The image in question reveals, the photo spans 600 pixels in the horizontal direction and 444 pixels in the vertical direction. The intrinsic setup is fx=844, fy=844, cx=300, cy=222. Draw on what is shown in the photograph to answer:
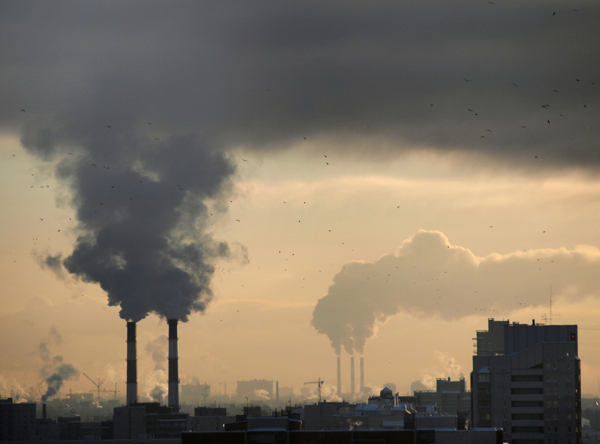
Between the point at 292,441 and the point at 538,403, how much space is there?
5046cm

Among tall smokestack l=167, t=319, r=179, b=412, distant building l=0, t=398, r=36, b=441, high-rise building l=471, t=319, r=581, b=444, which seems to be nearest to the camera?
high-rise building l=471, t=319, r=581, b=444

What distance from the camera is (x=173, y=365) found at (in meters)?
158

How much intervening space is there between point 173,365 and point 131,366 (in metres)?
12.5

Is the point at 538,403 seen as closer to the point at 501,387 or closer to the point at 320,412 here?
the point at 501,387

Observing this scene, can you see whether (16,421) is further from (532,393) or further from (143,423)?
(532,393)

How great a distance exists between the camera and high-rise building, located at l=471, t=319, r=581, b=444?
98.6 m

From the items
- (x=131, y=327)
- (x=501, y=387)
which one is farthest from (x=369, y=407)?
(x=131, y=327)

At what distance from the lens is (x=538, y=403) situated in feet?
332

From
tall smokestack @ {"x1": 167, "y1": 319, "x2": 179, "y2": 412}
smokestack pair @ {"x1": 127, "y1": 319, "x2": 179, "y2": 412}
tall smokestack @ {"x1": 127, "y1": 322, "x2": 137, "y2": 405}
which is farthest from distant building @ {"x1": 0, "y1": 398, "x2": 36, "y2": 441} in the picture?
tall smokestack @ {"x1": 167, "y1": 319, "x2": 179, "y2": 412}

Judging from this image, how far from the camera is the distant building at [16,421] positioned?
171 m

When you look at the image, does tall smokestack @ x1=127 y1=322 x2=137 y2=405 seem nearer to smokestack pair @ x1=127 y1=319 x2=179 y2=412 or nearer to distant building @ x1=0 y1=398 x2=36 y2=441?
smokestack pair @ x1=127 y1=319 x2=179 y2=412

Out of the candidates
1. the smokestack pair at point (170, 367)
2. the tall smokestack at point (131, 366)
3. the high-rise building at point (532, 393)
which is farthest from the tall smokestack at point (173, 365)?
the high-rise building at point (532, 393)

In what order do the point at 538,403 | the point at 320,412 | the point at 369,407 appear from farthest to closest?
the point at 320,412, the point at 369,407, the point at 538,403

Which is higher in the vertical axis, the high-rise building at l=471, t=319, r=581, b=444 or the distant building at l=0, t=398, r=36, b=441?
the high-rise building at l=471, t=319, r=581, b=444
